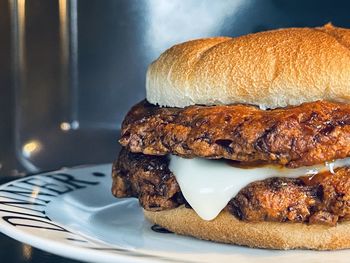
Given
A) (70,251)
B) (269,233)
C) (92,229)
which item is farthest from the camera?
(92,229)

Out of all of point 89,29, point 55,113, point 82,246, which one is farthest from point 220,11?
point 82,246

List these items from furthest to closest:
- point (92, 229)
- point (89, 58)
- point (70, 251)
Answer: point (89, 58), point (92, 229), point (70, 251)

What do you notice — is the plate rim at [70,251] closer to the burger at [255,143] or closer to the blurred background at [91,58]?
the burger at [255,143]

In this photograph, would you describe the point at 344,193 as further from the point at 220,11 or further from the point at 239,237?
the point at 220,11

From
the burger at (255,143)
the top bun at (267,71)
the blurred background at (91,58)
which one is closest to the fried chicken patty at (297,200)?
the burger at (255,143)

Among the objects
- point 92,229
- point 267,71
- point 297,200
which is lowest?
point 92,229

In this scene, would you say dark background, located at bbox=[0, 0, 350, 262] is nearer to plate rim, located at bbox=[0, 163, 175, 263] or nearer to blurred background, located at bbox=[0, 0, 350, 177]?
Result: blurred background, located at bbox=[0, 0, 350, 177]

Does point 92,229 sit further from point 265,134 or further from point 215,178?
point 265,134

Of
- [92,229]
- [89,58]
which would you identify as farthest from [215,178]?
[89,58]
